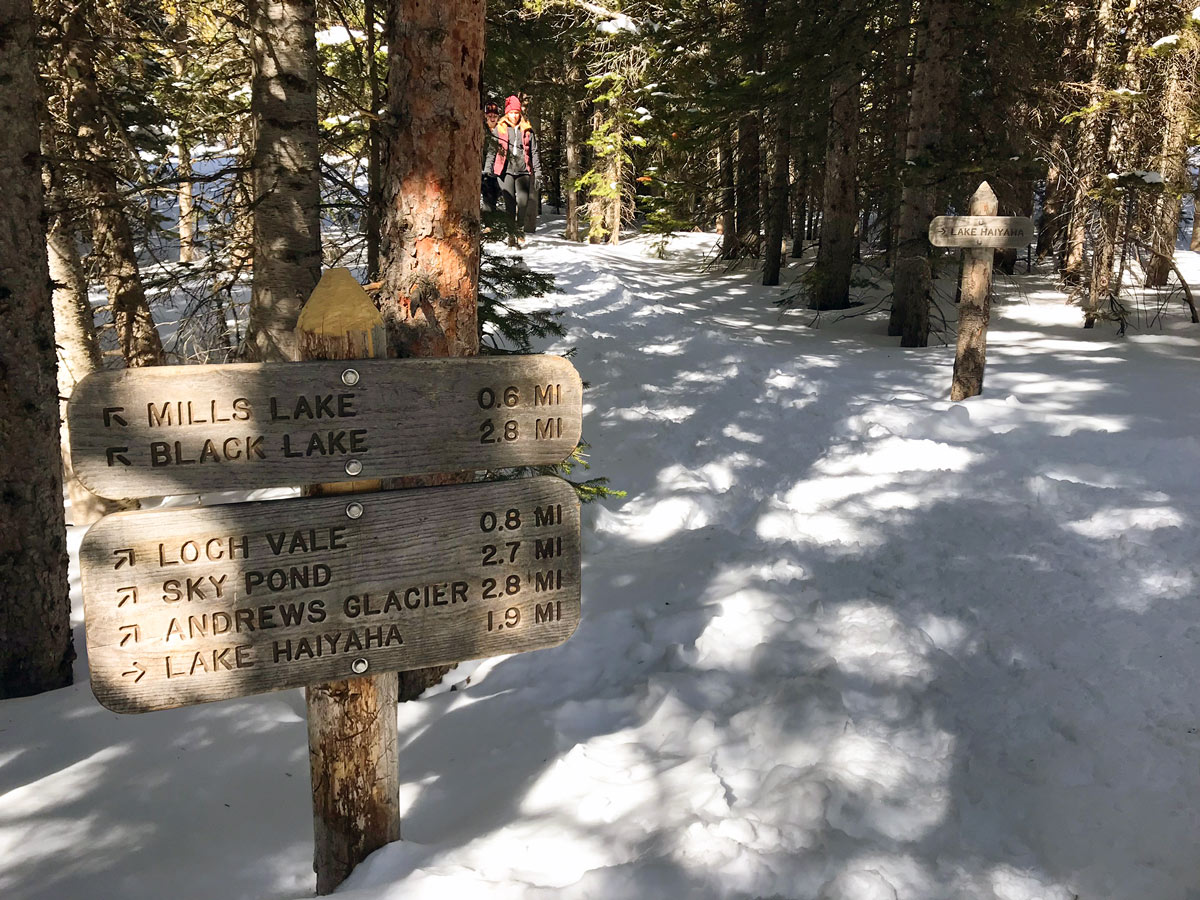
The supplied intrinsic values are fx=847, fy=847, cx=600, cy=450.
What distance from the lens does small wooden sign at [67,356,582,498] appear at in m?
2.01

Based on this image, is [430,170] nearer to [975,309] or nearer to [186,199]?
[186,199]

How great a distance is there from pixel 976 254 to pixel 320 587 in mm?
7408

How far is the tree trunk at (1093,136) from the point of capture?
481 inches

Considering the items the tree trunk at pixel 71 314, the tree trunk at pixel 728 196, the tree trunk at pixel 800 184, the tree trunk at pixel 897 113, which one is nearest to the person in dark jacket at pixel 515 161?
the tree trunk at pixel 728 196

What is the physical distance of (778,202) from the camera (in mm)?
16766

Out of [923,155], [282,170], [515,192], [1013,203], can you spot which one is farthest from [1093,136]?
[282,170]

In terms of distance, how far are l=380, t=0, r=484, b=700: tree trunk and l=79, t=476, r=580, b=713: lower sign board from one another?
4.88ft

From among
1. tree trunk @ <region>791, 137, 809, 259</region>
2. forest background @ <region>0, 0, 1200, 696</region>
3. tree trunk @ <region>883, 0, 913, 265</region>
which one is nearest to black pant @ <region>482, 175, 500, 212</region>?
forest background @ <region>0, 0, 1200, 696</region>

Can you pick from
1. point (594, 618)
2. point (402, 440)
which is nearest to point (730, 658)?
point (594, 618)

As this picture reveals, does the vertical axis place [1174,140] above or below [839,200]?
above

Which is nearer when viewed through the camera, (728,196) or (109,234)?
(109,234)

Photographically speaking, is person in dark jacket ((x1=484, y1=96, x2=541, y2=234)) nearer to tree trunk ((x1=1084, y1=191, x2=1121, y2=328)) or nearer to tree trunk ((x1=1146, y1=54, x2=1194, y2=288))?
tree trunk ((x1=1084, y1=191, x2=1121, y2=328))

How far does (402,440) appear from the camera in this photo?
226 cm

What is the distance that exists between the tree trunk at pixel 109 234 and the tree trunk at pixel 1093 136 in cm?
1164
